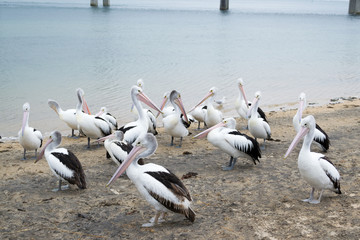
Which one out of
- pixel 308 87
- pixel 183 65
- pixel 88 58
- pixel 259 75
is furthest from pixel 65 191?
pixel 88 58

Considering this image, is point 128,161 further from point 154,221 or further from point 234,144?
point 234,144

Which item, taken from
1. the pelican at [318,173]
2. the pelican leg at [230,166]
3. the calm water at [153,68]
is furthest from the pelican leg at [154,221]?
the calm water at [153,68]

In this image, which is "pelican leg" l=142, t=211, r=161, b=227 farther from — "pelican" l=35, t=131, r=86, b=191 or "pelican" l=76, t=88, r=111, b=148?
"pelican" l=76, t=88, r=111, b=148

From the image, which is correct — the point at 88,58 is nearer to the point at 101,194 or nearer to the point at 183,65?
the point at 183,65

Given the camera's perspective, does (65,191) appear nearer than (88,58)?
Yes

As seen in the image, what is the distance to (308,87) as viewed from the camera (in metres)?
16.0

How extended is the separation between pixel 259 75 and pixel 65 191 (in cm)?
1358

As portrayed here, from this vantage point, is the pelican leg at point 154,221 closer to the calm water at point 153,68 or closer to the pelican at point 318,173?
the pelican at point 318,173

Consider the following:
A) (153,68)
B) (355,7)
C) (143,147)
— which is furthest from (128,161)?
(355,7)

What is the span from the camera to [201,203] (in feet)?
16.3

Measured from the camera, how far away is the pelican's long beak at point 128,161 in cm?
449

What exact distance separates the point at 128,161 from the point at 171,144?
3674 mm

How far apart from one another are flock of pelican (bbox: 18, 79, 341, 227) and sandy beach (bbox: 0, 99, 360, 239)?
19cm

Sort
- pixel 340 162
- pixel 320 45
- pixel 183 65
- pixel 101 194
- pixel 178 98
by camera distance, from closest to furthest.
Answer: pixel 101 194, pixel 340 162, pixel 178 98, pixel 183 65, pixel 320 45
